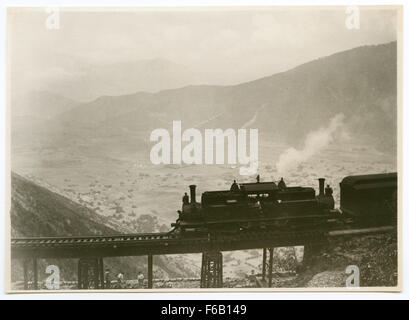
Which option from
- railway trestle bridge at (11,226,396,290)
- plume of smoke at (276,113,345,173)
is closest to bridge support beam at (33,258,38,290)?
railway trestle bridge at (11,226,396,290)

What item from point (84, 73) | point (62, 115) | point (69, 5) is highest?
point (69, 5)

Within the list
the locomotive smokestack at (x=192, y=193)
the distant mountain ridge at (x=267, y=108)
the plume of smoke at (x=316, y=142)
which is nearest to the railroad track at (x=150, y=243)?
the locomotive smokestack at (x=192, y=193)

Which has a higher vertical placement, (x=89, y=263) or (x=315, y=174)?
(x=315, y=174)

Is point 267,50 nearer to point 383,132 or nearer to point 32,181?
point 383,132

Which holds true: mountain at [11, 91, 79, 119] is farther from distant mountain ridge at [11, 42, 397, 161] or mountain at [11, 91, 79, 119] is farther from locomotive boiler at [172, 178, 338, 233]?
locomotive boiler at [172, 178, 338, 233]

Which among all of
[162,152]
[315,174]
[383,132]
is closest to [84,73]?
[162,152]
